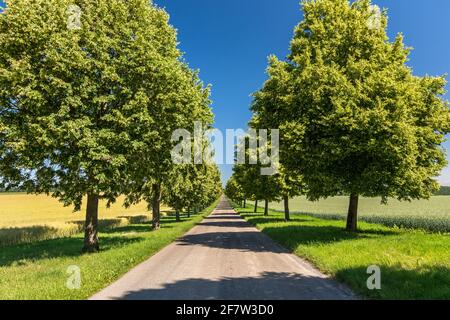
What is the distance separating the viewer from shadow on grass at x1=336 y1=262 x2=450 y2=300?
10.0m

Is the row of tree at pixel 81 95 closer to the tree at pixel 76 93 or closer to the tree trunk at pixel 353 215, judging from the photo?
the tree at pixel 76 93

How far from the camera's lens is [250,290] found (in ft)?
36.9

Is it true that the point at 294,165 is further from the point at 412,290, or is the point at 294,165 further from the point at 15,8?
the point at 15,8

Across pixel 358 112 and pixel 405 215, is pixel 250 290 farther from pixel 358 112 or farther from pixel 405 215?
pixel 405 215

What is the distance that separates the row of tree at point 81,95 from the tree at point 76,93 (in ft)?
0.15

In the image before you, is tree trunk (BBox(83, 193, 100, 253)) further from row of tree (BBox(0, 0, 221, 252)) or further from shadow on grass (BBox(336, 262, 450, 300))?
shadow on grass (BBox(336, 262, 450, 300))

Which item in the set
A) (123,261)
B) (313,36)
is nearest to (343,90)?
(313,36)

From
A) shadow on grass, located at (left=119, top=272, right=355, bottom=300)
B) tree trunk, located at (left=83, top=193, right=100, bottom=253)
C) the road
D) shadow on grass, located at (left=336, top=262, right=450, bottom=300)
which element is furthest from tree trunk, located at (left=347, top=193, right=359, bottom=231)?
tree trunk, located at (left=83, top=193, right=100, bottom=253)

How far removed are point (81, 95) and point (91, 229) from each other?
738 centimetres

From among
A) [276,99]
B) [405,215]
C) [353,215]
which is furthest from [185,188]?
[405,215]

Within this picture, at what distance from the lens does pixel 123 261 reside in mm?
15602

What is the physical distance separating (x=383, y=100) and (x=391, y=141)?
244cm

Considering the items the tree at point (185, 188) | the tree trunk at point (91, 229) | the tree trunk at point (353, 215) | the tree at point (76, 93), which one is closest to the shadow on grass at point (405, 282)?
the tree at point (76, 93)
